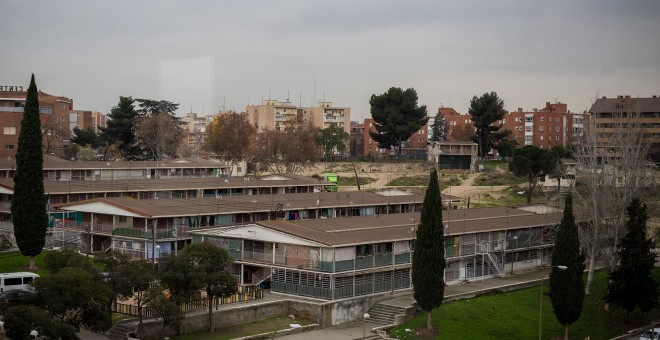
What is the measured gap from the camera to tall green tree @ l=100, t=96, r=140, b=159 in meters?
122

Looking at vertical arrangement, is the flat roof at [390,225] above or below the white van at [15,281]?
above

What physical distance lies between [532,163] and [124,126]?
191 ft

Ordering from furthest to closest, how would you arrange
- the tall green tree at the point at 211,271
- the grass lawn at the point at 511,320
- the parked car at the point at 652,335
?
the grass lawn at the point at 511,320 < the parked car at the point at 652,335 < the tall green tree at the point at 211,271

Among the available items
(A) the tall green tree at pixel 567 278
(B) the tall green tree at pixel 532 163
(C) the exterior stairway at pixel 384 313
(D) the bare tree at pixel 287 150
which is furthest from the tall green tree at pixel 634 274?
(D) the bare tree at pixel 287 150

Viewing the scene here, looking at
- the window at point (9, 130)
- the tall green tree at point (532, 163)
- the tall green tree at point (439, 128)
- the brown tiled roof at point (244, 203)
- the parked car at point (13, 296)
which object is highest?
the tall green tree at point (439, 128)

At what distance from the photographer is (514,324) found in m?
46.0

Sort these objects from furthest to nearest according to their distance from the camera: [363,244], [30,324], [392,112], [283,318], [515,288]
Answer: [392,112] → [515,288] → [363,244] → [283,318] → [30,324]

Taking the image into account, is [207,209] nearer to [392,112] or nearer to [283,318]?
[283,318]

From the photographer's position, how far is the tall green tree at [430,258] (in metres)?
43.8

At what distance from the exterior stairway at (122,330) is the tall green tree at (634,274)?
24.8 metres

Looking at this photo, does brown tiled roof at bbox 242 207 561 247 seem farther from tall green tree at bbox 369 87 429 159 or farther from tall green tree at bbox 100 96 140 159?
tall green tree at bbox 100 96 140 159

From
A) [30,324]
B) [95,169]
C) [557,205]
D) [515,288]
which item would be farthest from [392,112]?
[30,324]

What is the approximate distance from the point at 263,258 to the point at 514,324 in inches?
540

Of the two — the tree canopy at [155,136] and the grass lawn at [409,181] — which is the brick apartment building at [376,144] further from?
the tree canopy at [155,136]
